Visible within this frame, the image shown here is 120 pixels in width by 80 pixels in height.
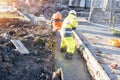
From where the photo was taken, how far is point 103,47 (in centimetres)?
1222

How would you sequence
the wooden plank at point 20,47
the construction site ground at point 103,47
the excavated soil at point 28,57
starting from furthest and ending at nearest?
the wooden plank at point 20,47 → the construction site ground at point 103,47 → the excavated soil at point 28,57

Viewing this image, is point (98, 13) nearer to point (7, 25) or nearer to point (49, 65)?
point (7, 25)

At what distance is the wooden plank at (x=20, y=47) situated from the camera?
10.4 metres

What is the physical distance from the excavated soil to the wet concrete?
396 mm

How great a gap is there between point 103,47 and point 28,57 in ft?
11.9

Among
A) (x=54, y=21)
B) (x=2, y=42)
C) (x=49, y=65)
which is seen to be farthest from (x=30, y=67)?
(x=54, y=21)

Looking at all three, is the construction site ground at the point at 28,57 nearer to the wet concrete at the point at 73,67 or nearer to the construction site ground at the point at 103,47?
the wet concrete at the point at 73,67

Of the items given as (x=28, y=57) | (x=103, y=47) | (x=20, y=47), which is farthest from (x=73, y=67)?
(x=103, y=47)

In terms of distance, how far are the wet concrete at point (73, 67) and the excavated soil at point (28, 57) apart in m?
0.40

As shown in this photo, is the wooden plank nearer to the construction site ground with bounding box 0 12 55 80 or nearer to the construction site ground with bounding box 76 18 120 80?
the construction site ground with bounding box 0 12 55 80

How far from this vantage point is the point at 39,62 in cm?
962

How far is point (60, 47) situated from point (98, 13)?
25.7 feet

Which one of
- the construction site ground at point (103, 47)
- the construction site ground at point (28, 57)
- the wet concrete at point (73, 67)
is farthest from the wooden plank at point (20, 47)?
the construction site ground at point (103, 47)

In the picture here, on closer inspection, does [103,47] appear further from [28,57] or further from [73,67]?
[28,57]
